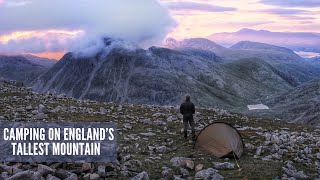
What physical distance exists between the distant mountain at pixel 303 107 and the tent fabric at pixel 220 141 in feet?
107

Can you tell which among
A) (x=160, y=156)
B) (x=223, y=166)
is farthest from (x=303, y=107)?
(x=160, y=156)

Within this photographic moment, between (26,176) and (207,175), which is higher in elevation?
(26,176)

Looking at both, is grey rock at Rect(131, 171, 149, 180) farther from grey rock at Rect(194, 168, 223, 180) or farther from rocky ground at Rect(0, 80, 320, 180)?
grey rock at Rect(194, 168, 223, 180)

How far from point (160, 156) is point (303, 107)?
200 ft

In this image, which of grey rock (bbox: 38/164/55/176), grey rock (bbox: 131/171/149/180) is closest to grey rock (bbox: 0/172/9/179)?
grey rock (bbox: 38/164/55/176)

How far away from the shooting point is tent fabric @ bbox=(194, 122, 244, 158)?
66.1ft

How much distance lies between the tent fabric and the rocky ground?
467 millimetres

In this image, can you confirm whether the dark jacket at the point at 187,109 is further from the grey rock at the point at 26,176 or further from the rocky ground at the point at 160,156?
the grey rock at the point at 26,176

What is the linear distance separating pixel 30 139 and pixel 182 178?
23.3 ft

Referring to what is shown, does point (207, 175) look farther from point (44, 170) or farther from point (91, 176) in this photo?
point (44, 170)

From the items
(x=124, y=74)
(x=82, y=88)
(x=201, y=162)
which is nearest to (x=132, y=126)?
(x=201, y=162)

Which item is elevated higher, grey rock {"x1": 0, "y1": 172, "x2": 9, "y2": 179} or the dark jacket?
the dark jacket

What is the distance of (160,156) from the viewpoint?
1941 centimetres

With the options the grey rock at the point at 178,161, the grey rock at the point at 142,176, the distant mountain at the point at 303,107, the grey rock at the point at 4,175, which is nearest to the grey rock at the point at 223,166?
the grey rock at the point at 178,161
